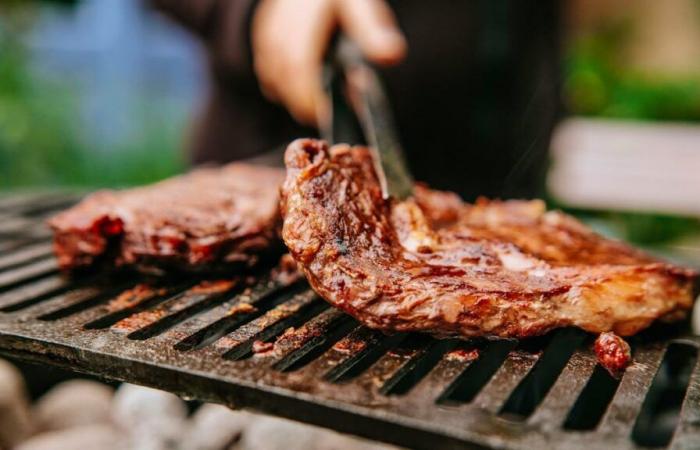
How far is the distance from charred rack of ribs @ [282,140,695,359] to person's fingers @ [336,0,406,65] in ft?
3.49

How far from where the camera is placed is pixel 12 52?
8.05m

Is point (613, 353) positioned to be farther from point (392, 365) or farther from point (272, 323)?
point (272, 323)

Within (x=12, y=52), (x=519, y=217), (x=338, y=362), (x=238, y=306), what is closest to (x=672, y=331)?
(x=519, y=217)

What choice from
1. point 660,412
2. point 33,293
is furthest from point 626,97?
point 33,293

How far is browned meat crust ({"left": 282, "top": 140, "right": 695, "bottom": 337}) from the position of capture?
1.71 meters

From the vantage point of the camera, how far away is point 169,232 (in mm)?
2168

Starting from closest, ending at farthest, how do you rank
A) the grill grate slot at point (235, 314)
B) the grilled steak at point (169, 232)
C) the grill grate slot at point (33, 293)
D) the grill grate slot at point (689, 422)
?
the grill grate slot at point (689, 422)
the grill grate slot at point (235, 314)
the grill grate slot at point (33, 293)
the grilled steak at point (169, 232)

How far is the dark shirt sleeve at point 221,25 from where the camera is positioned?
4020mm

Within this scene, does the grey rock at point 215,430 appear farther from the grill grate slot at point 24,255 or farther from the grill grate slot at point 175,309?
the grill grate slot at point 24,255

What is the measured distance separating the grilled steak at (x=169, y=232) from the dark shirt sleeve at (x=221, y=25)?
1923 mm

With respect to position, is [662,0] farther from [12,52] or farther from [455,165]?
[12,52]

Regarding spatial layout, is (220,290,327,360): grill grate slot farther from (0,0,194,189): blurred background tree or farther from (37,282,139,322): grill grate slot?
(0,0,194,189): blurred background tree

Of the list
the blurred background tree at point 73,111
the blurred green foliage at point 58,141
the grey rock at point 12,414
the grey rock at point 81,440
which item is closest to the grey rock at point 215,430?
the grey rock at point 81,440

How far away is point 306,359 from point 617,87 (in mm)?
8928
